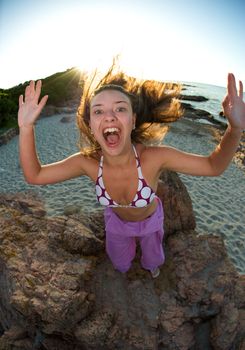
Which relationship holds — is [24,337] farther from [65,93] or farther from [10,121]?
[65,93]

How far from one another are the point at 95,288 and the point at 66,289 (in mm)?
535

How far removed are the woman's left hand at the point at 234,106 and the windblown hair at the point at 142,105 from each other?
808mm

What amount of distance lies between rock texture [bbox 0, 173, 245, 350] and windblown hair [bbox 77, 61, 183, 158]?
138 cm

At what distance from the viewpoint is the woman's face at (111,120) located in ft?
8.69

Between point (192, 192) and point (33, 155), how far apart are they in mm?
7221

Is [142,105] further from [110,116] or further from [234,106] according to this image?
[234,106]

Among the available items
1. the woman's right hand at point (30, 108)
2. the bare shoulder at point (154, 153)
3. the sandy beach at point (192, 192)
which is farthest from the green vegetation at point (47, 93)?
the bare shoulder at point (154, 153)

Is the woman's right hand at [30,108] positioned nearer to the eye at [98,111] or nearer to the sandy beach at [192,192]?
the eye at [98,111]

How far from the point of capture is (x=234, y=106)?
2.44m

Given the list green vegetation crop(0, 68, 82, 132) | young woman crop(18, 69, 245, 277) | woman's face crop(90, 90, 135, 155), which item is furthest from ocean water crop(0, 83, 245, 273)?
woman's face crop(90, 90, 135, 155)

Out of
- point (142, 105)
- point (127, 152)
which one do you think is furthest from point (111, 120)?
point (142, 105)

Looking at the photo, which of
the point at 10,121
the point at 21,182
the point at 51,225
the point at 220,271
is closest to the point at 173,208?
the point at 220,271

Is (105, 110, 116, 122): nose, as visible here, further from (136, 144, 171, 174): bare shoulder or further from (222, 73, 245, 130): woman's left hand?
(222, 73, 245, 130): woman's left hand

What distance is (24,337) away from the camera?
11.4 ft
